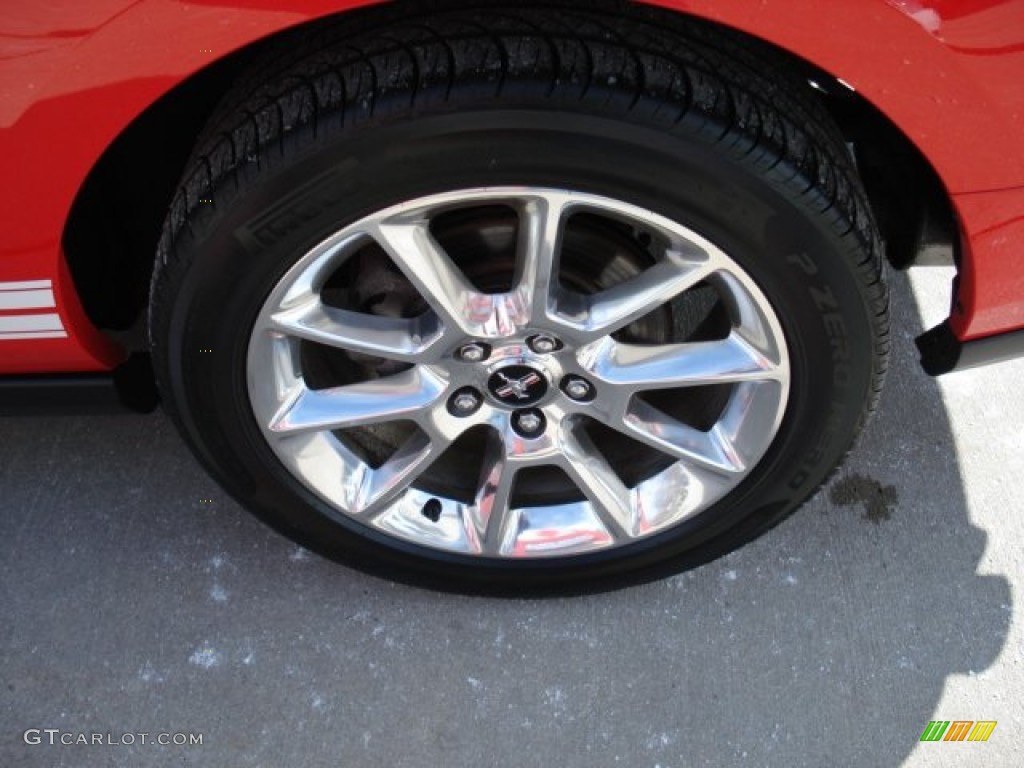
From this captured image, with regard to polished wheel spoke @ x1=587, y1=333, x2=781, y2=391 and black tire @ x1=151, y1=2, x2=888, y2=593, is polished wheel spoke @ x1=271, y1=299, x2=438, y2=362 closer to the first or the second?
black tire @ x1=151, y1=2, x2=888, y2=593

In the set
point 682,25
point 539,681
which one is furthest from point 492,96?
point 539,681

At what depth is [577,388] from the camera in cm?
162

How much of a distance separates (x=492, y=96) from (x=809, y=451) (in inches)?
31.6

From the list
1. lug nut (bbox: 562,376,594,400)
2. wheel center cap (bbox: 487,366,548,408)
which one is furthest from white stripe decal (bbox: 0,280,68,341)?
lug nut (bbox: 562,376,594,400)

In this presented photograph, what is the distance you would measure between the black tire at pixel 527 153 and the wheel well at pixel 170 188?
0.52 feet

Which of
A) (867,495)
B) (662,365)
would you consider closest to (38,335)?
(662,365)

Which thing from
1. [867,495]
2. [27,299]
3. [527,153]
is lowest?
[867,495]

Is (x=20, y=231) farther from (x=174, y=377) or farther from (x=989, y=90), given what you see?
(x=989, y=90)

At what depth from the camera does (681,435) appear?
1.71 m

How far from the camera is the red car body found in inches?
46.6

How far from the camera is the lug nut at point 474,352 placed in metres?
1.54

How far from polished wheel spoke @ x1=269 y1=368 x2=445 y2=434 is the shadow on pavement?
Result: 462 millimetres

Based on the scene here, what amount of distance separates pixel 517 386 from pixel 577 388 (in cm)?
10

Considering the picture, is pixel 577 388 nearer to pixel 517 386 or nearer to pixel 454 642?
pixel 517 386
